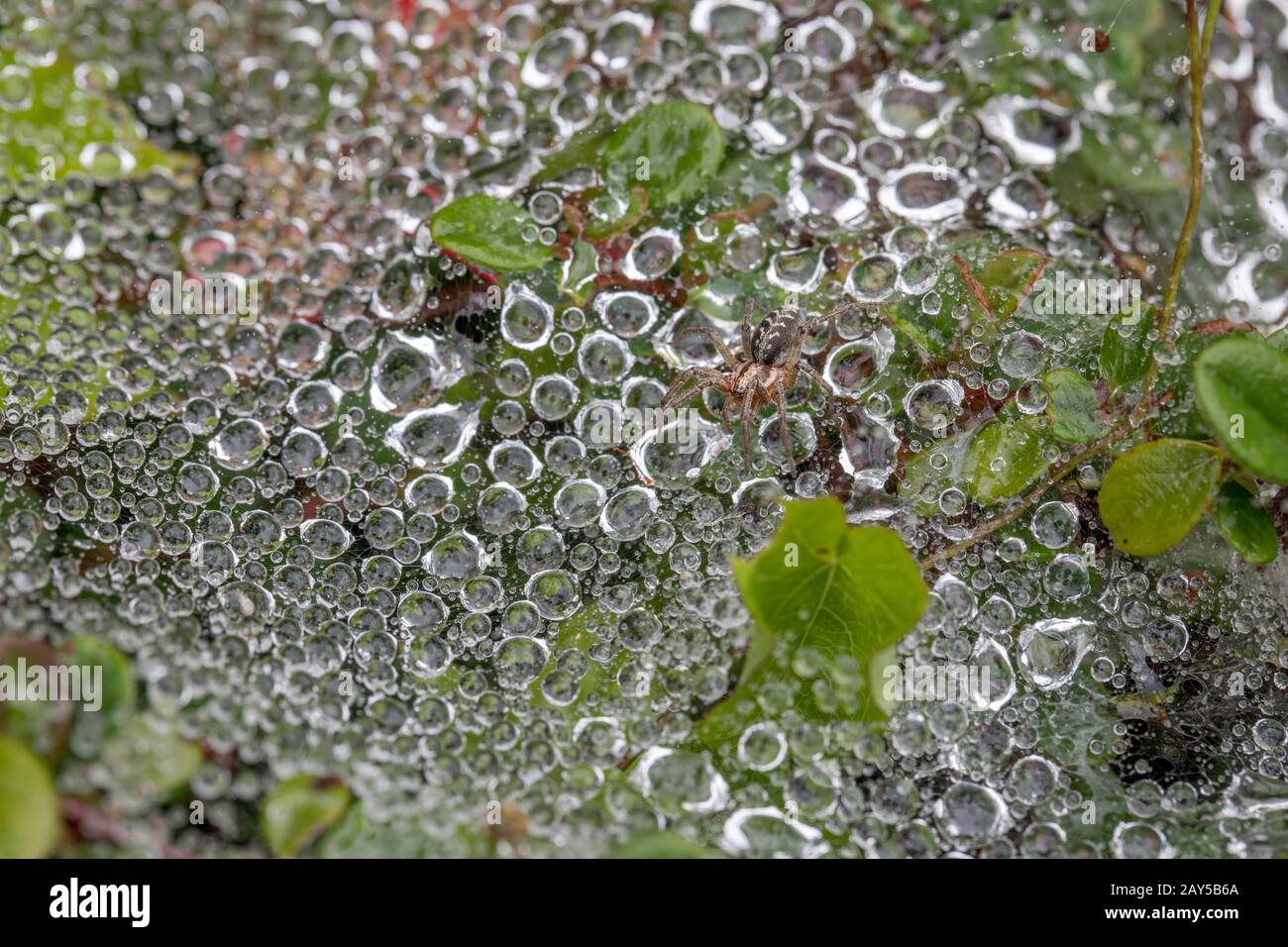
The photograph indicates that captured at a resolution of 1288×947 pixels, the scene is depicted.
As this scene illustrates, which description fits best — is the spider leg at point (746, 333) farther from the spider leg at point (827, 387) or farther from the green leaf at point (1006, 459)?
the green leaf at point (1006, 459)

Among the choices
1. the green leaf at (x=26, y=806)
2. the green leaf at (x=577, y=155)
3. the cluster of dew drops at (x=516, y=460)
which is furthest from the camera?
the green leaf at (x=577, y=155)

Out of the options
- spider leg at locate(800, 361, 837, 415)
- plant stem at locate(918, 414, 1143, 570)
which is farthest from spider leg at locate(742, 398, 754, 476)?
plant stem at locate(918, 414, 1143, 570)

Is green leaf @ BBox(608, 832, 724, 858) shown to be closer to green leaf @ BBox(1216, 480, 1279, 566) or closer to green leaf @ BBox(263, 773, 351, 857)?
green leaf @ BBox(263, 773, 351, 857)

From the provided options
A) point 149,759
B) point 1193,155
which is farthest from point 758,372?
point 149,759

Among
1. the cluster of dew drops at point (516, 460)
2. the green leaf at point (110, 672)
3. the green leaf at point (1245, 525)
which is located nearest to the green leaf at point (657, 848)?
the cluster of dew drops at point (516, 460)
